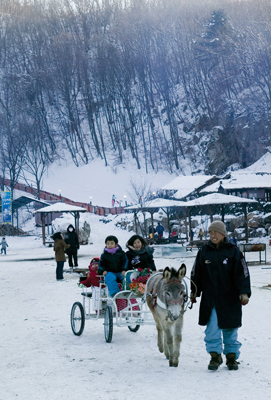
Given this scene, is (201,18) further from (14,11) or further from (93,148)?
(14,11)

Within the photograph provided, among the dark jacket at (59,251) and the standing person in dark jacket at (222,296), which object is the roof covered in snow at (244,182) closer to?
the dark jacket at (59,251)

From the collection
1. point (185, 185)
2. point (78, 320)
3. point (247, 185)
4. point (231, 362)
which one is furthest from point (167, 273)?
point (185, 185)

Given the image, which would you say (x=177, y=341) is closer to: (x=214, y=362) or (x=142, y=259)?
(x=214, y=362)

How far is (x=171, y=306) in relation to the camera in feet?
18.9

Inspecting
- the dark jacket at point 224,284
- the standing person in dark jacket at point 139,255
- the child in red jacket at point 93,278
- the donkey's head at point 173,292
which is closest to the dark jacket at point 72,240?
the child in red jacket at point 93,278

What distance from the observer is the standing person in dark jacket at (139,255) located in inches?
310

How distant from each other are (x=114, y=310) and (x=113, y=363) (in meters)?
1.51

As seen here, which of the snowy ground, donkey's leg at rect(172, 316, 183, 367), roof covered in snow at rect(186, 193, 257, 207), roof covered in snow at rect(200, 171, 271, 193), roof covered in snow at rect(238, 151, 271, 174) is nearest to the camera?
the snowy ground

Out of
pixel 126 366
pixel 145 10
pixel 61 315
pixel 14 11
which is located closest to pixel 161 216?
Result: pixel 61 315

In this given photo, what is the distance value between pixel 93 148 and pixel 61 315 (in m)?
63.5

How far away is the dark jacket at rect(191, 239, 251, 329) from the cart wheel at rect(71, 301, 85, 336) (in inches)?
108

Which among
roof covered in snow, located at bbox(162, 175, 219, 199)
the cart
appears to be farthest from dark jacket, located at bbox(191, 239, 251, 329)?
roof covered in snow, located at bbox(162, 175, 219, 199)

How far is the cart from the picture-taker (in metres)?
7.42

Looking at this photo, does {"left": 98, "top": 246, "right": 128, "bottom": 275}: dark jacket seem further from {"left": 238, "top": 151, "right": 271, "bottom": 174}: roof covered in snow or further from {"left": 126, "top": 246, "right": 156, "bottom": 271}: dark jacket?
{"left": 238, "top": 151, "right": 271, "bottom": 174}: roof covered in snow
